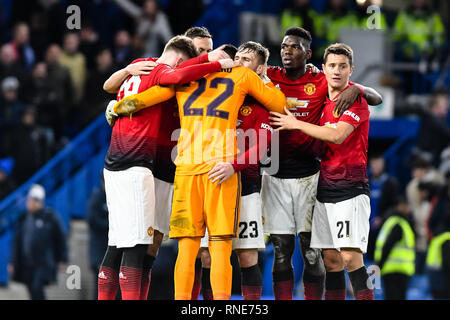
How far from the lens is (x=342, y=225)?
663 centimetres

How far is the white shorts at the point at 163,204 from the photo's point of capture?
6.82m

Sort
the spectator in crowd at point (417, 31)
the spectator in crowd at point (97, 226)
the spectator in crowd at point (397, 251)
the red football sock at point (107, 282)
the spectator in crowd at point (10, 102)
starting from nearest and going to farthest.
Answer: the red football sock at point (107, 282) < the spectator in crowd at point (97, 226) < the spectator in crowd at point (397, 251) < the spectator in crowd at point (10, 102) < the spectator in crowd at point (417, 31)

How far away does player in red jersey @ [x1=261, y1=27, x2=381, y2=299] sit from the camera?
6.84m

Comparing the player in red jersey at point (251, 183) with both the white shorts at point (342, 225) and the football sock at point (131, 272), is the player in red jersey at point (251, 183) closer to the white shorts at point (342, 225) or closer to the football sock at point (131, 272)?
the white shorts at point (342, 225)

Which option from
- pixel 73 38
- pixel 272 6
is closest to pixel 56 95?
pixel 73 38

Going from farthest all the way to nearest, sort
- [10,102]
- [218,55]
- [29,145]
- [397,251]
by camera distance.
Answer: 1. [10,102]
2. [29,145]
3. [397,251]
4. [218,55]

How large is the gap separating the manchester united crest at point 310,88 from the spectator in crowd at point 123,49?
6.01 meters

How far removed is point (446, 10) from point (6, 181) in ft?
31.3

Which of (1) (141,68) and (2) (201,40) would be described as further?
(2) (201,40)

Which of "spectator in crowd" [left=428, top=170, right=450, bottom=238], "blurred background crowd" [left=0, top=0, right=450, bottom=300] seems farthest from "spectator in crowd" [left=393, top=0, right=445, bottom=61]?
"spectator in crowd" [left=428, top=170, right=450, bottom=238]

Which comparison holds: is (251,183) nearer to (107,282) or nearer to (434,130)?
(107,282)

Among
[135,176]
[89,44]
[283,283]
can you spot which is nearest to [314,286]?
[283,283]

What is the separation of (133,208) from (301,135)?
162 centimetres

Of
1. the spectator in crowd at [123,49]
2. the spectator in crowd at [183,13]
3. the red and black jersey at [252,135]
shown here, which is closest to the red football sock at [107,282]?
the red and black jersey at [252,135]
